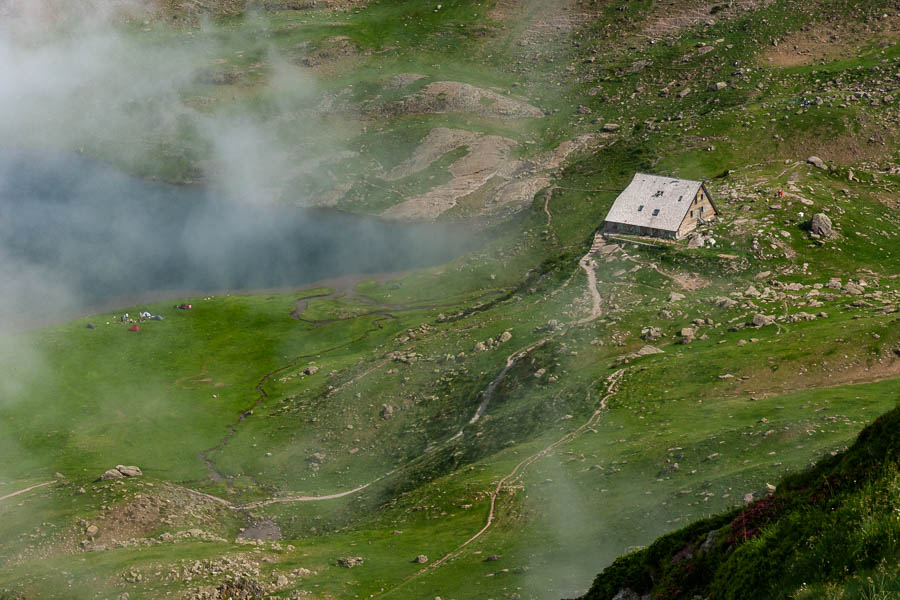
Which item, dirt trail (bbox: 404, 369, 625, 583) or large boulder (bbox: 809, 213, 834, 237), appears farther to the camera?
large boulder (bbox: 809, 213, 834, 237)

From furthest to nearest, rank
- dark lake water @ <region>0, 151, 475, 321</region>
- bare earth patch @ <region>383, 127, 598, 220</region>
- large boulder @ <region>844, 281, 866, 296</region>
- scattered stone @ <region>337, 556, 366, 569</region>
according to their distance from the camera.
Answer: bare earth patch @ <region>383, 127, 598, 220</region> → dark lake water @ <region>0, 151, 475, 321</region> → large boulder @ <region>844, 281, 866, 296</region> → scattered stone @ <region>337, 556, 366, 569</region>

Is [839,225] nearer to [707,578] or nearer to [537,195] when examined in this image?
[537,195]

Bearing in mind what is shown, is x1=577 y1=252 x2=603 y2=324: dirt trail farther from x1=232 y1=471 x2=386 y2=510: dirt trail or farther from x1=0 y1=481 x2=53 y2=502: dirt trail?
x1=0 y1=481 x2=53 y2=502: dirt trail

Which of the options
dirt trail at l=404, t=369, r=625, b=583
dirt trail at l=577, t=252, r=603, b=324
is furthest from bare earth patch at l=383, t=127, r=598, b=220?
dirt trail at l=404, t=369, r=625, b=583

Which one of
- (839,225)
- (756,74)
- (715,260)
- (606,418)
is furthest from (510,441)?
(756,74)

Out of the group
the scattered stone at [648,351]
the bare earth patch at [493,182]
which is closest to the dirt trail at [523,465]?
the scattered stone at [648,351]

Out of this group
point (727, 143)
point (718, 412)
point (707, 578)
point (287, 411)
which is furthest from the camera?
point (727, 143)
